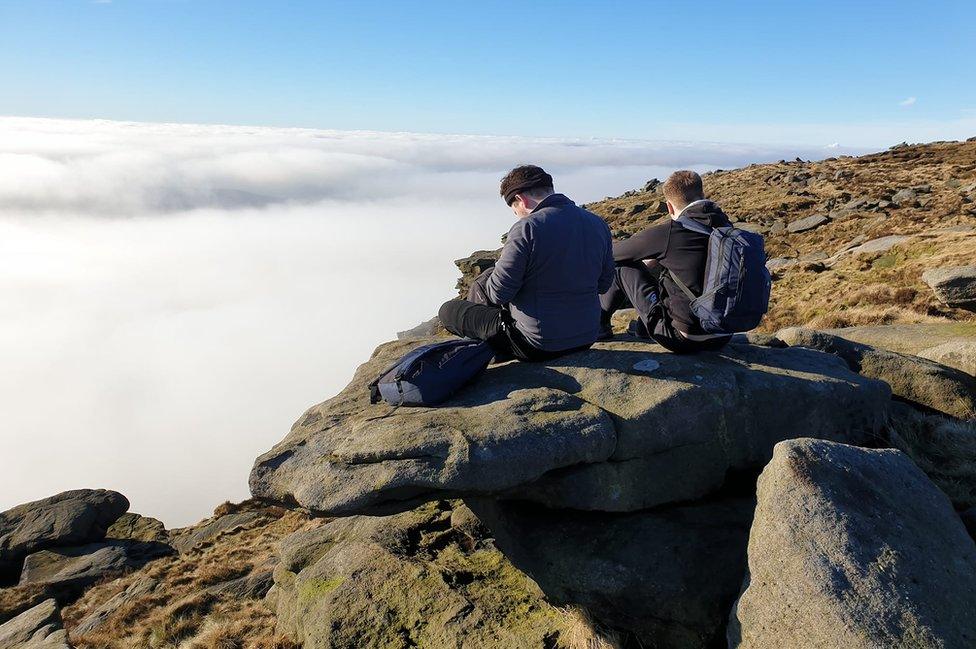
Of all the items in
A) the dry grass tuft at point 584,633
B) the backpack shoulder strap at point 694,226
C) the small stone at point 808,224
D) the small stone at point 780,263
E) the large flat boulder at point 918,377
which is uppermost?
the backpack shoulder strap at point 694,226

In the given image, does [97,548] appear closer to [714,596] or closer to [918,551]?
[714,596]

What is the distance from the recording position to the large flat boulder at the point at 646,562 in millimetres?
7441

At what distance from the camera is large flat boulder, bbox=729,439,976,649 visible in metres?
5.58

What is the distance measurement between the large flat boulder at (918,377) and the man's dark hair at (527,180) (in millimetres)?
7808

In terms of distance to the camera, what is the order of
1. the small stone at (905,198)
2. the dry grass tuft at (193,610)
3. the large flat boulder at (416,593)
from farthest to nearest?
the small stone at (905,198) → the dry grass tuft at (193,610) → the large flat boulder at (416,593)

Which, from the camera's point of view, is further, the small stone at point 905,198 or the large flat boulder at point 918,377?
the small stone at point 905,198

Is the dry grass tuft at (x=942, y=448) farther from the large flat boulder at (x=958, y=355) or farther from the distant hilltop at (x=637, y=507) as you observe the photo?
the large flat boulder at (x=958, y=355)

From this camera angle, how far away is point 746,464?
8961 mm

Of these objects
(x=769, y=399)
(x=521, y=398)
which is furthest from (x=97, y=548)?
(x=769, y=399)

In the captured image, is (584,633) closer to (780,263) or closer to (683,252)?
(683,252)

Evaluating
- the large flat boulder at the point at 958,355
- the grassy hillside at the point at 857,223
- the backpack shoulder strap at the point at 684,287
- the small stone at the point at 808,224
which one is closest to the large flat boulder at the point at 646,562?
the backpack shoulder strap at the point at 684,287

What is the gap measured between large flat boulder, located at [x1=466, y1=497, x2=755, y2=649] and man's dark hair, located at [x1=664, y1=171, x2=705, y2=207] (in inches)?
180

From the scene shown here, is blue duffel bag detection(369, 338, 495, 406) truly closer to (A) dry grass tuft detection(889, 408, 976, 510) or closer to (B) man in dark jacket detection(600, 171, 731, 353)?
Result: (B) man in dark jacket detection(600, 171, 731, 353)

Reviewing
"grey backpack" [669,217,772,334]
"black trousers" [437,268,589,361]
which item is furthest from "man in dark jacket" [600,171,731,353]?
"black trousers" [437,268,589,361]
